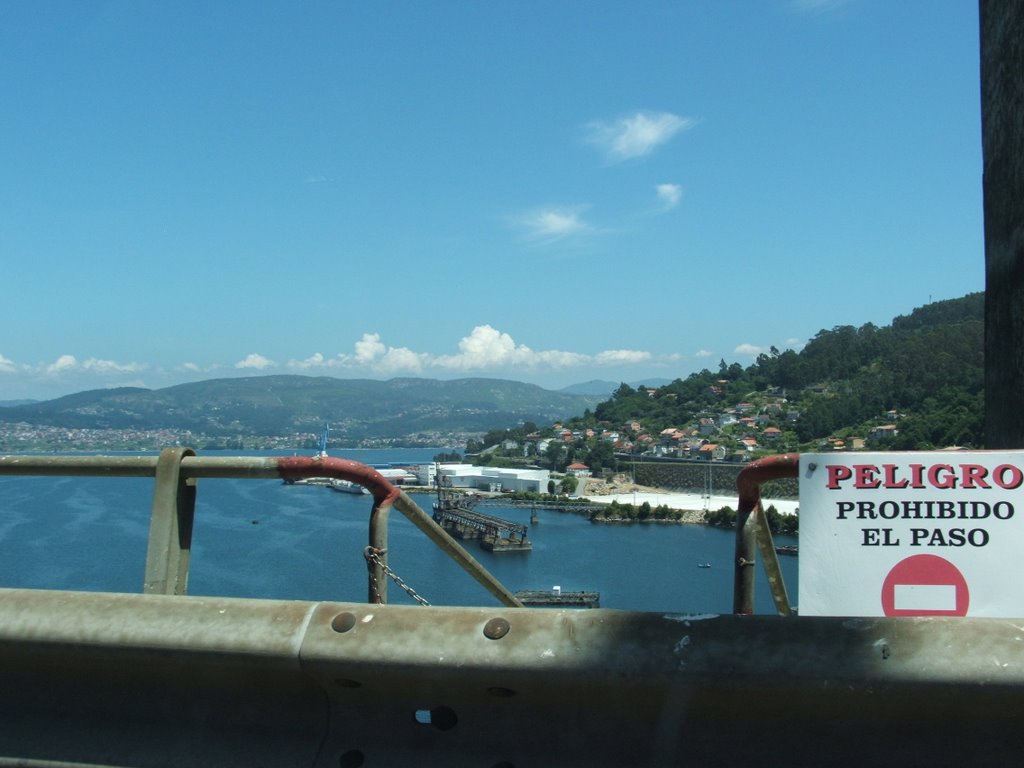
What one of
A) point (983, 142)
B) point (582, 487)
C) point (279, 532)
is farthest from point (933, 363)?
point (983, 142)

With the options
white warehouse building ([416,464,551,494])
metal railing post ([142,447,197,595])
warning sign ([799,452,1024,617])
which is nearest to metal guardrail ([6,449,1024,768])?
warning sign ([799,452,1024,617])

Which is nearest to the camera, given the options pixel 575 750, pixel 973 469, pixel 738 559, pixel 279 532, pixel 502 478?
pixel 575 750

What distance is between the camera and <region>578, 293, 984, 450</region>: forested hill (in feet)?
210

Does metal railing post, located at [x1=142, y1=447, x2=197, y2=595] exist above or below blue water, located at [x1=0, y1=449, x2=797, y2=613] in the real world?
above

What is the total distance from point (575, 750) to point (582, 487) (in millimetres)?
117294

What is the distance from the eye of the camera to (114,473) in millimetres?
2875

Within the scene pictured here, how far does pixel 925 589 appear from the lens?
7.79ft

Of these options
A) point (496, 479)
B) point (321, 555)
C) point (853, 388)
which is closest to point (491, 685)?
point (321, 555)

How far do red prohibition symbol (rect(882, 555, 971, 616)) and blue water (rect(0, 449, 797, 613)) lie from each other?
20.7 metres

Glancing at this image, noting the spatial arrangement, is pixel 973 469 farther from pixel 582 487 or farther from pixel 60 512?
pixel 582 487

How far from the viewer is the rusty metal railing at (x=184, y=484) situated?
2699mm

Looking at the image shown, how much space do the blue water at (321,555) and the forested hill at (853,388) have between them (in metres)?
12.0

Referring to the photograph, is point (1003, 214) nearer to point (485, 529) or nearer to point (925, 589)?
point (925, 589)

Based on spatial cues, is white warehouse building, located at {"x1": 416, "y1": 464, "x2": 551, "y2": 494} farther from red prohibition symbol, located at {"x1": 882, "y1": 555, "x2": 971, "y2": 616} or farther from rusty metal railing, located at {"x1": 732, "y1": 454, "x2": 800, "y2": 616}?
red prohibition symbol, located at {"x1": 882, "y1": 555, "x2": 971, "y2": 616}
